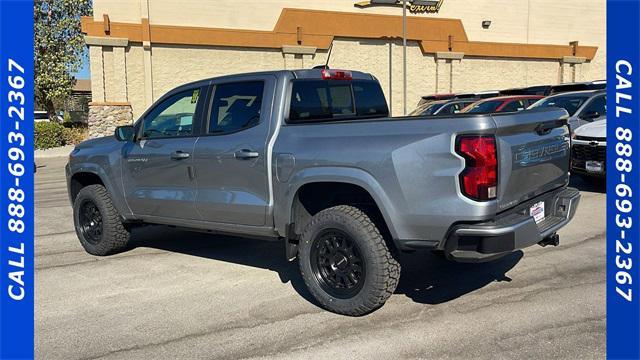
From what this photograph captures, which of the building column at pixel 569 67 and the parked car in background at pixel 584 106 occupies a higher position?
the building column at pixel 569 67

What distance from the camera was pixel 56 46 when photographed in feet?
95.3

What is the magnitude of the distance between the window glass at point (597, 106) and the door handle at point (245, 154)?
856 cm

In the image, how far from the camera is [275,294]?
15.8 feet

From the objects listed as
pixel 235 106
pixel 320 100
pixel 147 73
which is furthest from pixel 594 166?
pixel 147 73

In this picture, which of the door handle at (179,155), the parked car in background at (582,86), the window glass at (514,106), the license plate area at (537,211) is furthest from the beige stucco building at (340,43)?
the license plate area at (537,211)

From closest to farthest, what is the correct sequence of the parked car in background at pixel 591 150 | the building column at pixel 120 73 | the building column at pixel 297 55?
the parked car in background at pixel 591 150 → the building column at pixel 120 73 → the building column at pixel 297 55

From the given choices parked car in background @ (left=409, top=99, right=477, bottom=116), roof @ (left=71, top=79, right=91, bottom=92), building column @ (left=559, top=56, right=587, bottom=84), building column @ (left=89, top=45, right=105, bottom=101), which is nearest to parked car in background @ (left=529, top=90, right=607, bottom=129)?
parked car in background @ (left=409, top=99, right=477, bottom=116)

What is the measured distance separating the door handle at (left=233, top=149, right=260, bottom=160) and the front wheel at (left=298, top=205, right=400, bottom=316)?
786 mm

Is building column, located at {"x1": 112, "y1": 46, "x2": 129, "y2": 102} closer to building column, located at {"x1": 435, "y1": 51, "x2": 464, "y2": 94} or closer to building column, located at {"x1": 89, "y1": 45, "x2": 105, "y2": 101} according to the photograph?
building column, located at {"x1": 89, "y1": 45, "x2": 105, "y2": 101}

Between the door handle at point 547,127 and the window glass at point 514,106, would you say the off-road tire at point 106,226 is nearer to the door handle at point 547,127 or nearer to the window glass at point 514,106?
the door handle at point 547,127

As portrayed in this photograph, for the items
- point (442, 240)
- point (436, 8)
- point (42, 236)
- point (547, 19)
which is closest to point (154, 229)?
point (42, 236)

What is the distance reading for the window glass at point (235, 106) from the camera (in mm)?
4875

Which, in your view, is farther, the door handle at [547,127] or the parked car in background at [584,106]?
the parked car in background at [584,106]

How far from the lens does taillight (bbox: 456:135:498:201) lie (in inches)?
141
